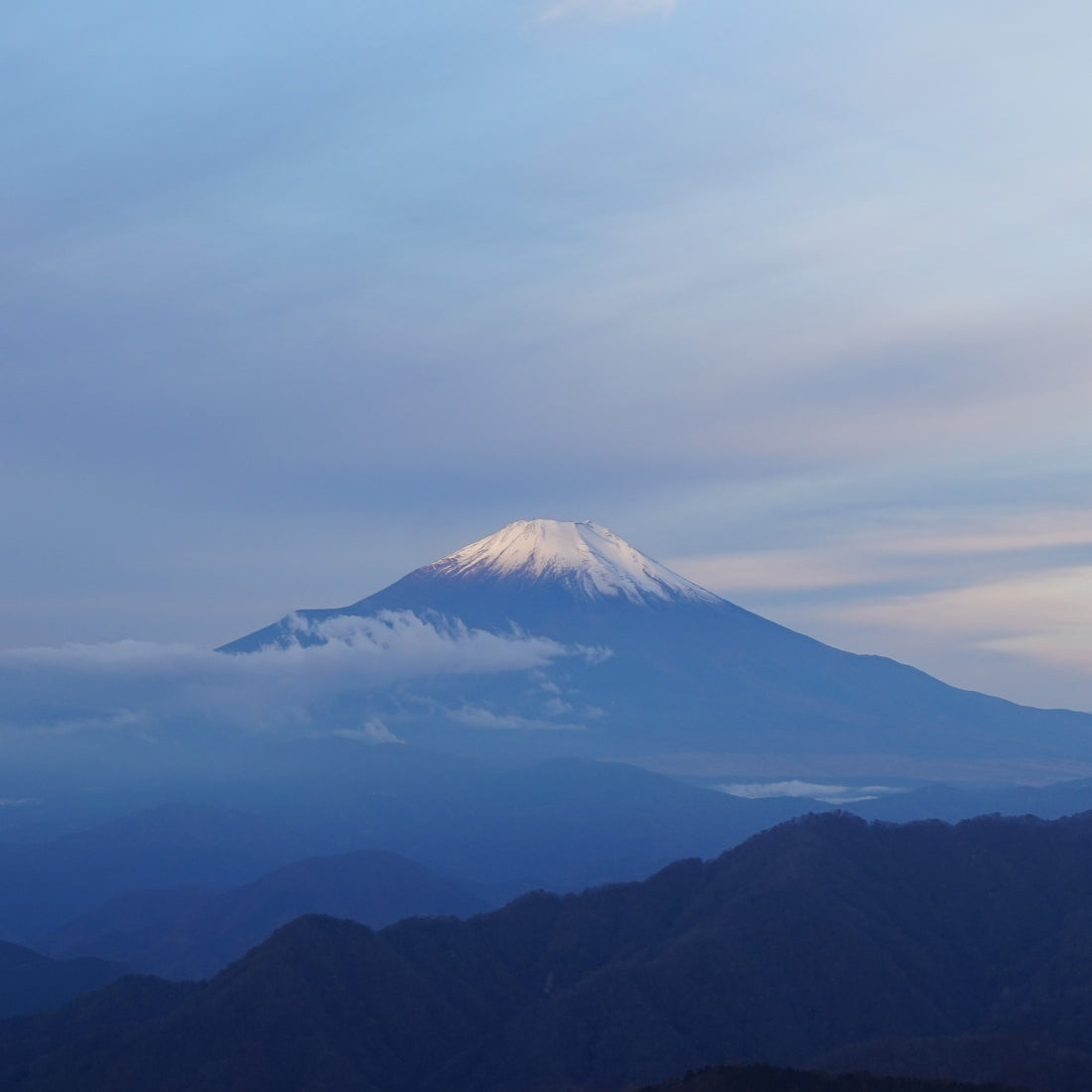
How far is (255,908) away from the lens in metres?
164

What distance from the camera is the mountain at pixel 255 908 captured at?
6078 inches

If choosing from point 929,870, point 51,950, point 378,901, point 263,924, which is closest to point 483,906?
point 378,901

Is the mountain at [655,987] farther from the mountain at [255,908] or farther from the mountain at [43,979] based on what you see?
the mountain at [255,908]

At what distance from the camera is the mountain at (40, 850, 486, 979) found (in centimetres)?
15438

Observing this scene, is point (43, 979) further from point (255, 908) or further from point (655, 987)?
point (655, 987)

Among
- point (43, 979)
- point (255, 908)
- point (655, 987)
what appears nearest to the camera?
point (655, 987)

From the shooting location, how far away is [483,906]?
167750 millimetres

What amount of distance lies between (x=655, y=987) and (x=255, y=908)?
304 ft

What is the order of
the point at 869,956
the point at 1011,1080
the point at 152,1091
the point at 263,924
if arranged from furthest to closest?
the point at 263,924
the point at 869,956
the point at 152,1091
the point at 1011,1080

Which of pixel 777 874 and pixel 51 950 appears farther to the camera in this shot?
pixel 51 950

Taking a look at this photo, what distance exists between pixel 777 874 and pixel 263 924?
8093 cm

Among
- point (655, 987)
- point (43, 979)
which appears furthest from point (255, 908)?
point (655, 987)

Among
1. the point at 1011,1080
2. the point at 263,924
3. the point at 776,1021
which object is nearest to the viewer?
the point at 1011,1080

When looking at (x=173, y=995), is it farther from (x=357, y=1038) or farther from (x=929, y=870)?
(x=929, y=870)
